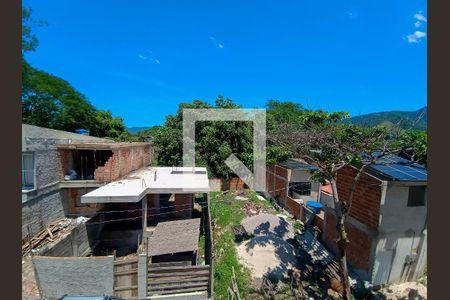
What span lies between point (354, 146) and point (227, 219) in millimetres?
7480

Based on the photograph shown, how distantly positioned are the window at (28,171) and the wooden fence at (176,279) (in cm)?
762

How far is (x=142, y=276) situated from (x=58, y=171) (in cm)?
886

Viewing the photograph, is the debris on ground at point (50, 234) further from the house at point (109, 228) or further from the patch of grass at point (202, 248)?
the patch of grass at point (202, 248)

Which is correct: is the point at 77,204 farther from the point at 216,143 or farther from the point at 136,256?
the point at 216,143

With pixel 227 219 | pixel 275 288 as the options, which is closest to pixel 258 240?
pixel 275 288

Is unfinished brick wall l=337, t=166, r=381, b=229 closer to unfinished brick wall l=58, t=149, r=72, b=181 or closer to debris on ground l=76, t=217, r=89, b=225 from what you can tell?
debris on ground l=76, t=217, r=89, b=225

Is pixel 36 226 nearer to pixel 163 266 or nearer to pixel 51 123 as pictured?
pixel 163 266

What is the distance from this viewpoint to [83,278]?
7.98 m

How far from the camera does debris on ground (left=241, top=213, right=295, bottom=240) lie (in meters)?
12.3

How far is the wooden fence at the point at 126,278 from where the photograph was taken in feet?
26.7

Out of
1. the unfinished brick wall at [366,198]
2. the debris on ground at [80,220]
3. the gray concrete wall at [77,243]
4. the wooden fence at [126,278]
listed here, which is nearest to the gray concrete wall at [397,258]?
the unfinished brick wall at [366,198]

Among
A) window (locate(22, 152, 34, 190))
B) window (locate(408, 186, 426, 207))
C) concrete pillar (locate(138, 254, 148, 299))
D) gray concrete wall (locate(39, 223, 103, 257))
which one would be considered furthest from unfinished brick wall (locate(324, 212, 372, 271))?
window (locate(22, 152, 34, 190))

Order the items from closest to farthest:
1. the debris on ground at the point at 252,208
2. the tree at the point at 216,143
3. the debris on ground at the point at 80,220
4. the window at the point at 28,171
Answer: the window at the point at 28,171, the debris on ground at the point at 80,220, the debris on ground at the point at 252,208, the tree at the point at 216,143

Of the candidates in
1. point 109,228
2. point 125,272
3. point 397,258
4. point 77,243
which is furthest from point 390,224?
point 109,228
